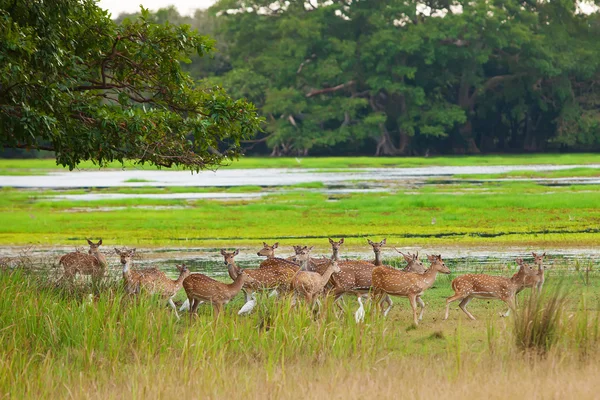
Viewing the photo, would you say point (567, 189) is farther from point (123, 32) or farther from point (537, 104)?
point (537, 104)

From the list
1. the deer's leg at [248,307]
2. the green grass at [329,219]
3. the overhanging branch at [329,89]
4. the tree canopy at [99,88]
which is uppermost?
the overhanging branch at [329,89]

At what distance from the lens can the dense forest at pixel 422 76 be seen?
70312 mm

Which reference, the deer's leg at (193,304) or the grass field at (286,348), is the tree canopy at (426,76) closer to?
the grass field at (286,348)

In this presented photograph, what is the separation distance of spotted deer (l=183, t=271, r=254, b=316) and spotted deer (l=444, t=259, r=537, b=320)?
2386 mm

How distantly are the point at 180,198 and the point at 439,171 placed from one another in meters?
20.4

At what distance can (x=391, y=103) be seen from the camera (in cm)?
7494

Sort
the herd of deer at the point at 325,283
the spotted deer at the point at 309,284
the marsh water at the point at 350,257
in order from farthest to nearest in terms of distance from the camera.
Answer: the marsh water at the point at 350,257
the herd of deer at the point at 325,283
the spotted deer at the point at 309,284

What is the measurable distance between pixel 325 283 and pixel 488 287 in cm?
192

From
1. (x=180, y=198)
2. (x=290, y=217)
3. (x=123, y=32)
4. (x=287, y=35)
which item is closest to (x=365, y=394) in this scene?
(x=123, y=32)

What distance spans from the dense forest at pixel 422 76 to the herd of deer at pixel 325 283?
57.0 metres

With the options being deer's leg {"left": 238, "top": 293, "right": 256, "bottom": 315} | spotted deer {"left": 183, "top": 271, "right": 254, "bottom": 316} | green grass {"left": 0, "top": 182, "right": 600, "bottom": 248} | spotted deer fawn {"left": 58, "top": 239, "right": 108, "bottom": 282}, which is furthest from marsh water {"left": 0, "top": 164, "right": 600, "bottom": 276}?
deer's leg {"left": 238, "top": 293, "right": 256, "bottom": 315}

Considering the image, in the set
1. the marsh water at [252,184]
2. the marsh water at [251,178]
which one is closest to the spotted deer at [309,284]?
the marsh water at [252,184]

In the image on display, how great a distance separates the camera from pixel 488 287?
12492 millimetres

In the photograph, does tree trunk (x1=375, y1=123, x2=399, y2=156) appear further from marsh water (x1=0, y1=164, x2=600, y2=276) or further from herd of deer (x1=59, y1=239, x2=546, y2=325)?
herd of deer (x1=59, y1=239, x2=546, y2=325)
